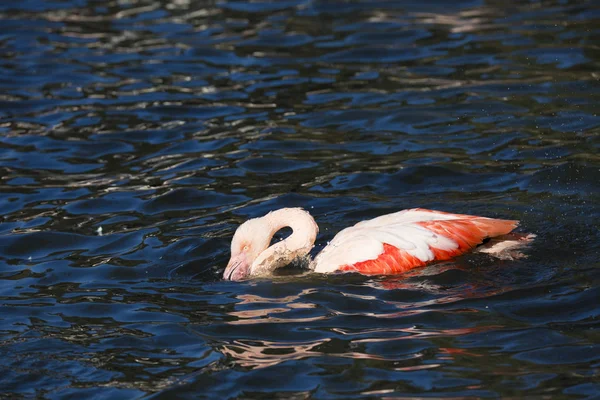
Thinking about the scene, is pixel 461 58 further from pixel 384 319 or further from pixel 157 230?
pixel 384 319

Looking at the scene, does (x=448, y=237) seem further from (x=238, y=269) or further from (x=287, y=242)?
(x=238, y=269)

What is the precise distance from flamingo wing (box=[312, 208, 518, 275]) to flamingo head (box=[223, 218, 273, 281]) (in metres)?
0.43

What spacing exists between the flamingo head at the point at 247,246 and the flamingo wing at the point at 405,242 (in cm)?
43

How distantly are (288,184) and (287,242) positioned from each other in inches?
77.0

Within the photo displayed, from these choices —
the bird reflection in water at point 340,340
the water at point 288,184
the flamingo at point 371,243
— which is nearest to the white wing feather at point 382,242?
the flamingo at point 371,243

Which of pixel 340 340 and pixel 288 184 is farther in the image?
pixel 288 184

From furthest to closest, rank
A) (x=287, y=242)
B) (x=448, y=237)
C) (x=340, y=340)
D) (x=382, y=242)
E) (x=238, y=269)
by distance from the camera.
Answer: (x=287, y=242), (x=238, y=269), (x=448, y=237), (x=382, y=242), (x=340, y=340)

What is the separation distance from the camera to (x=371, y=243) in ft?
22.4

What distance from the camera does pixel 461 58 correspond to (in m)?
12.0

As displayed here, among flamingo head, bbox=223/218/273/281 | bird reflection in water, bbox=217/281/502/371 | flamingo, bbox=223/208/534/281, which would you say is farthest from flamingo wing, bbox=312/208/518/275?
bird reflection in water, bbox=217/281/502/371

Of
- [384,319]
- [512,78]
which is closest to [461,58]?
[512,78]

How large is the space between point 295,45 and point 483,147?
4.20 metres

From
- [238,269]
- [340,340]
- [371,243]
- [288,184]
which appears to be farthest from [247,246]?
[288,184]

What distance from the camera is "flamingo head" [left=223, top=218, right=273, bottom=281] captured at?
7094mm
